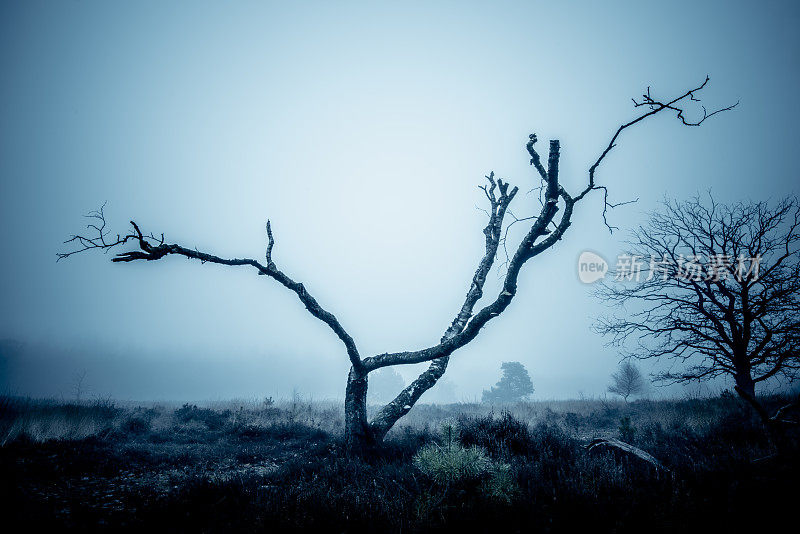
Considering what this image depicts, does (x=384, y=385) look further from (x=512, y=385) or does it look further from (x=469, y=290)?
(x=469, y=290)

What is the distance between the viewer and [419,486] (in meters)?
4.28

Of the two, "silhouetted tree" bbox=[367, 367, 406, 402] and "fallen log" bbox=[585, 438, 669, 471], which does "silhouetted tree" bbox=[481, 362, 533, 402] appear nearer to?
"silhouetted tree" bbox=[367, 367, 406, 402]

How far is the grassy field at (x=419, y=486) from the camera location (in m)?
3.22

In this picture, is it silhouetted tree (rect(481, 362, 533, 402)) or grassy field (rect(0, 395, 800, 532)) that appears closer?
grassy field (rect(0, 395, 800, 532))

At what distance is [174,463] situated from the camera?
7.79 meters

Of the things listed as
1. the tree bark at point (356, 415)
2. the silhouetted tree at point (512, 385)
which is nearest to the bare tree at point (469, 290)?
the tree bark at point (356, 415)

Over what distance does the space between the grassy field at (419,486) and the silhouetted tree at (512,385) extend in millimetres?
42936

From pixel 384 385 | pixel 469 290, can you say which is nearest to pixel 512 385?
pixel 384 385

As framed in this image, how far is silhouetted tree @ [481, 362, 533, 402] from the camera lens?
48406mm

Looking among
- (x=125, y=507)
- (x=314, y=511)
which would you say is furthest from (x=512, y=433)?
(x=125, y=507)

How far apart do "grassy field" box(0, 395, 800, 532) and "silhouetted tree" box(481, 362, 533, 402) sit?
42936 millimetres

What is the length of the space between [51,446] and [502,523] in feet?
38.4

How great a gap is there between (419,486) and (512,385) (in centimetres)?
5071

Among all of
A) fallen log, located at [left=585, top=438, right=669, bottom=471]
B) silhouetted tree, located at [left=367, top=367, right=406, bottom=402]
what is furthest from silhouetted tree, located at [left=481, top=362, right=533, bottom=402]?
fallen log, located at [left=585, top=438, right=669, bottom=471]
